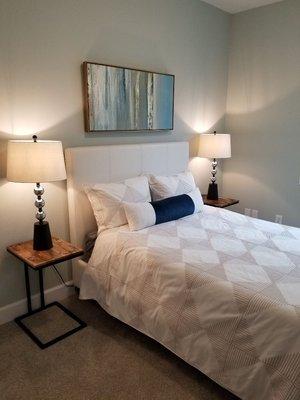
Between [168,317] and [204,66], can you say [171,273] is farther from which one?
[204,66]

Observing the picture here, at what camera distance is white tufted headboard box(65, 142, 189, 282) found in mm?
2389

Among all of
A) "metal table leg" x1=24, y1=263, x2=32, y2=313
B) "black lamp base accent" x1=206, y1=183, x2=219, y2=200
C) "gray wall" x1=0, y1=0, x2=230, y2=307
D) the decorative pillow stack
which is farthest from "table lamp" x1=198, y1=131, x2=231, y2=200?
"metal table leg" x1=24, y1=263, x2=32, y2=313

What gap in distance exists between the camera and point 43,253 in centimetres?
208

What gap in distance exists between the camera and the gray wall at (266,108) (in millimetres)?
3332

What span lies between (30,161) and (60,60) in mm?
902

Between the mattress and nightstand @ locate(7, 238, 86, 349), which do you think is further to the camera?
nightstand @ locate(7, 238, 86, 349)

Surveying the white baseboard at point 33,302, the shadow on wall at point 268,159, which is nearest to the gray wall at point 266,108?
the shadow on wall at point 268,159

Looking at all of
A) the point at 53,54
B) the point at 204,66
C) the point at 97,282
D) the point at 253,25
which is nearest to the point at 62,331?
the point at 97,282

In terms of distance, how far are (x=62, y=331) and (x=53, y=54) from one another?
2.04 metres

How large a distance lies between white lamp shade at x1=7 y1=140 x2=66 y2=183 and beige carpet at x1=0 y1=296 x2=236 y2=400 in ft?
3.72

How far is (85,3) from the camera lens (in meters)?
2.35

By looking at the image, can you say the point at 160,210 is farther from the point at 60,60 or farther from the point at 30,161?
the point at 60,60

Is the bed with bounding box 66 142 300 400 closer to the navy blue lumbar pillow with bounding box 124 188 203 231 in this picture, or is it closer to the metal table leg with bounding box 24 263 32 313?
the navy blue lumbar pillow with bounding box 124 188 203 231

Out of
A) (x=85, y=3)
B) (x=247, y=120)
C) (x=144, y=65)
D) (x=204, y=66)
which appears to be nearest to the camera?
(x=85, y=3)
